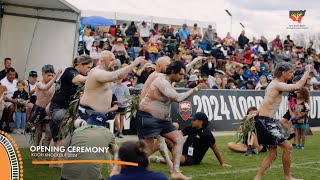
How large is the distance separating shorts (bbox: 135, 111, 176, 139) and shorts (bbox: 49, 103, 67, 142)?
4.63 feet

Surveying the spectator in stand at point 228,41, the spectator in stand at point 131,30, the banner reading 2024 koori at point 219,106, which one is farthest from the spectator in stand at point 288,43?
the banner reading 2024 koori at point 219,106

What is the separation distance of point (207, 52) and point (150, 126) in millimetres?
17168

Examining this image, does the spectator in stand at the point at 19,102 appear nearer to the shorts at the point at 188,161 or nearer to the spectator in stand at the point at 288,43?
the shorts at the point at 188,161

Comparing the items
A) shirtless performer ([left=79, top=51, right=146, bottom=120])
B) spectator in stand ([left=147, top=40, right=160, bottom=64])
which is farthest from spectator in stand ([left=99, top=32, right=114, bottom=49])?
shirtless performer ([left=79, top=51, right=146, bottom=120])

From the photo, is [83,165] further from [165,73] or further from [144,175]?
[165,73]

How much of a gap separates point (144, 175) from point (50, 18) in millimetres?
10069

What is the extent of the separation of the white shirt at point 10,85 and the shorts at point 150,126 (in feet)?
22.7

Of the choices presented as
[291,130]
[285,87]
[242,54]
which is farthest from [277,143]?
[242,54]

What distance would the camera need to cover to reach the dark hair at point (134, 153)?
4.68 m

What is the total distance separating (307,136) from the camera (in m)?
17.6

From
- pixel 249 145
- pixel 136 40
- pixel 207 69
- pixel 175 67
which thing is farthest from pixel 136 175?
pixel 136 40

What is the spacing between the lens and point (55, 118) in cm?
988

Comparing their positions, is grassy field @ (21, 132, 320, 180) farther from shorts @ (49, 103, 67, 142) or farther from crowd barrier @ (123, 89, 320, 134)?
crowd barrier @ (123, 89, 320, 134)

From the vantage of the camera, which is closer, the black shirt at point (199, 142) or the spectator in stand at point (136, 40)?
the black shirt at point (199, 142)
